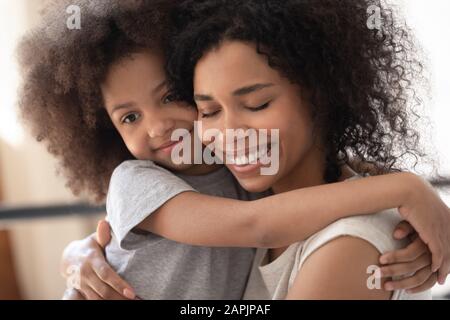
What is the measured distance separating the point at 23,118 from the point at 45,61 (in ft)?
0.60

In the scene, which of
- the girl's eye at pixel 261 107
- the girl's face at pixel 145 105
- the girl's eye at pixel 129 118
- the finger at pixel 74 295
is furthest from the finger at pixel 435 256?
the finger at pixel 74 295

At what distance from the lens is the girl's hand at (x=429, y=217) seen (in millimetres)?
966

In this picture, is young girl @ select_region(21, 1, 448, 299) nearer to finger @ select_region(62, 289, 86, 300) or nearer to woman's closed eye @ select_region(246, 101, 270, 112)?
finger @ select_region(62, 289, 86, 300)

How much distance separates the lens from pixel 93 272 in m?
1.29

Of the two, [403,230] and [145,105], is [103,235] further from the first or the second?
[403,230]

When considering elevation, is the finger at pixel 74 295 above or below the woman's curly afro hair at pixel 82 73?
below

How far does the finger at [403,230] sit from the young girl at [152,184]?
0.02 meters

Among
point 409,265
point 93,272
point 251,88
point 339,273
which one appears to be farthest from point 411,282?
point 93,272

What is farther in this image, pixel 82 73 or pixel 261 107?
pixel 82 73

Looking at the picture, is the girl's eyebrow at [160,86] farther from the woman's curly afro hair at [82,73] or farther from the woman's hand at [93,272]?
the woman's hand at [93,272]

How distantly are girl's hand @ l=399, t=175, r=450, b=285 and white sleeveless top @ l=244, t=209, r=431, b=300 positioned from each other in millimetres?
39

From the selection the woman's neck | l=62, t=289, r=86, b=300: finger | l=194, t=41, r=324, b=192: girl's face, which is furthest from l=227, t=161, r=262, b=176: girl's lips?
l=62, t=289, r=86, b=300: finger
